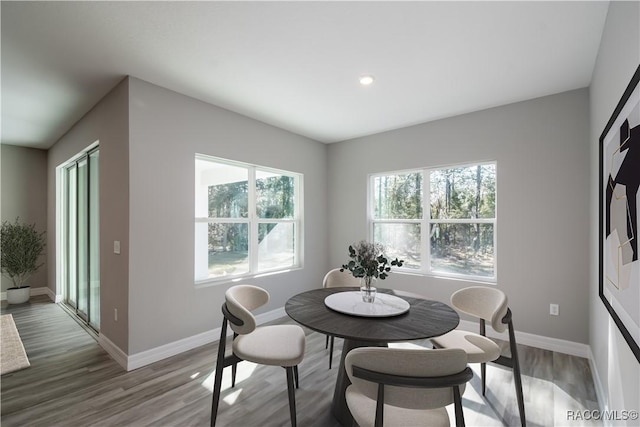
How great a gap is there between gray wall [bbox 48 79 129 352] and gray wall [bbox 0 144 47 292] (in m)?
3.03

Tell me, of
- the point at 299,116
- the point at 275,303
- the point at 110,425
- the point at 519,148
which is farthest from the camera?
the point at 275,303

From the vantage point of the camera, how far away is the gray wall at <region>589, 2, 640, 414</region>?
1.34 metres

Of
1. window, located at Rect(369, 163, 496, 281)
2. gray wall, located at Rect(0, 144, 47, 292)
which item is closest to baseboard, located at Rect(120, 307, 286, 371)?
window, located at Rect(369, 163, 496, 281)

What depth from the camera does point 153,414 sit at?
6.54 ft

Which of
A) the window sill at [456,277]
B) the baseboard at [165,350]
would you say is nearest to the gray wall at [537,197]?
the window sill at [456,277]

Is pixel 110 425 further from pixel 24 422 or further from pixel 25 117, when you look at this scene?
pixel 25 117

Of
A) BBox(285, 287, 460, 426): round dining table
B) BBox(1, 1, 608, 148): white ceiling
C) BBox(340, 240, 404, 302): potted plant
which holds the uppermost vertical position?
BBox(1, 1, 608, 148): white ceiling

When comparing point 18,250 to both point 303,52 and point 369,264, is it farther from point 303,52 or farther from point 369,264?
point 369,264

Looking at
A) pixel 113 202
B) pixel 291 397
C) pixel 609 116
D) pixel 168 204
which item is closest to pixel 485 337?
pixel 291 397

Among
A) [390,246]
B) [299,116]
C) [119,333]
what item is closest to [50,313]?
[119,333]

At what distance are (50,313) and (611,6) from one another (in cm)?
665

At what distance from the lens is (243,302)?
7.47 feet

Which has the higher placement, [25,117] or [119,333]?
[25,117]

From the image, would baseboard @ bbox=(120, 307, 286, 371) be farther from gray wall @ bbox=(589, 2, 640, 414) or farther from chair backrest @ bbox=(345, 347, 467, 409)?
gray wall @ bbox=(589, 2, 640, 414)
